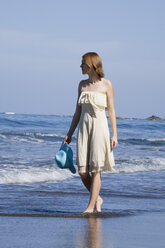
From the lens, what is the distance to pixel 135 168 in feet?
37.1

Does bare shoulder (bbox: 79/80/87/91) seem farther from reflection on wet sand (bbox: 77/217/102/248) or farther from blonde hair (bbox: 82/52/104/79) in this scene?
reflection on wet sand (bbox: 77/217/102/248)

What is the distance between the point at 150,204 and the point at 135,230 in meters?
2.01

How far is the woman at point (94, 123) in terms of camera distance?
5492mm

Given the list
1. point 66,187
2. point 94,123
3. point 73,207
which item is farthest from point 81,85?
point 66,187

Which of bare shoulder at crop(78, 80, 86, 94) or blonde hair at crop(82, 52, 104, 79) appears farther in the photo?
bare shoulder at crop(78, 80, 86, 94)

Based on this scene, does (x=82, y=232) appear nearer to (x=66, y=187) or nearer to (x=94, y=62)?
(x=94, y=62)

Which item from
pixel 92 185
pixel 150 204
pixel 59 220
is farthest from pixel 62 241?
pixel 150 204

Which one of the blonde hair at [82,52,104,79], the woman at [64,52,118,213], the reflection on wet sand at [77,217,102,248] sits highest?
the blonde hair at [82,52,104,79]

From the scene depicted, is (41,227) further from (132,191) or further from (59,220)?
(132,191)

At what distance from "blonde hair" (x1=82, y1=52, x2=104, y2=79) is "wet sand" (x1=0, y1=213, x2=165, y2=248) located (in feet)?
4.96

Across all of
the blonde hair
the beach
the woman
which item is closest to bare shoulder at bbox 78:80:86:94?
the woman

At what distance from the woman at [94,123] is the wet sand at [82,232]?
0.53m

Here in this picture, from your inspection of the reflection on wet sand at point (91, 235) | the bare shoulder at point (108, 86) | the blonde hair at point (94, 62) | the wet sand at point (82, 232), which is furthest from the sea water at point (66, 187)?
the blonde hair at point (94, 62)

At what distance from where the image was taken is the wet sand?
411 cm
